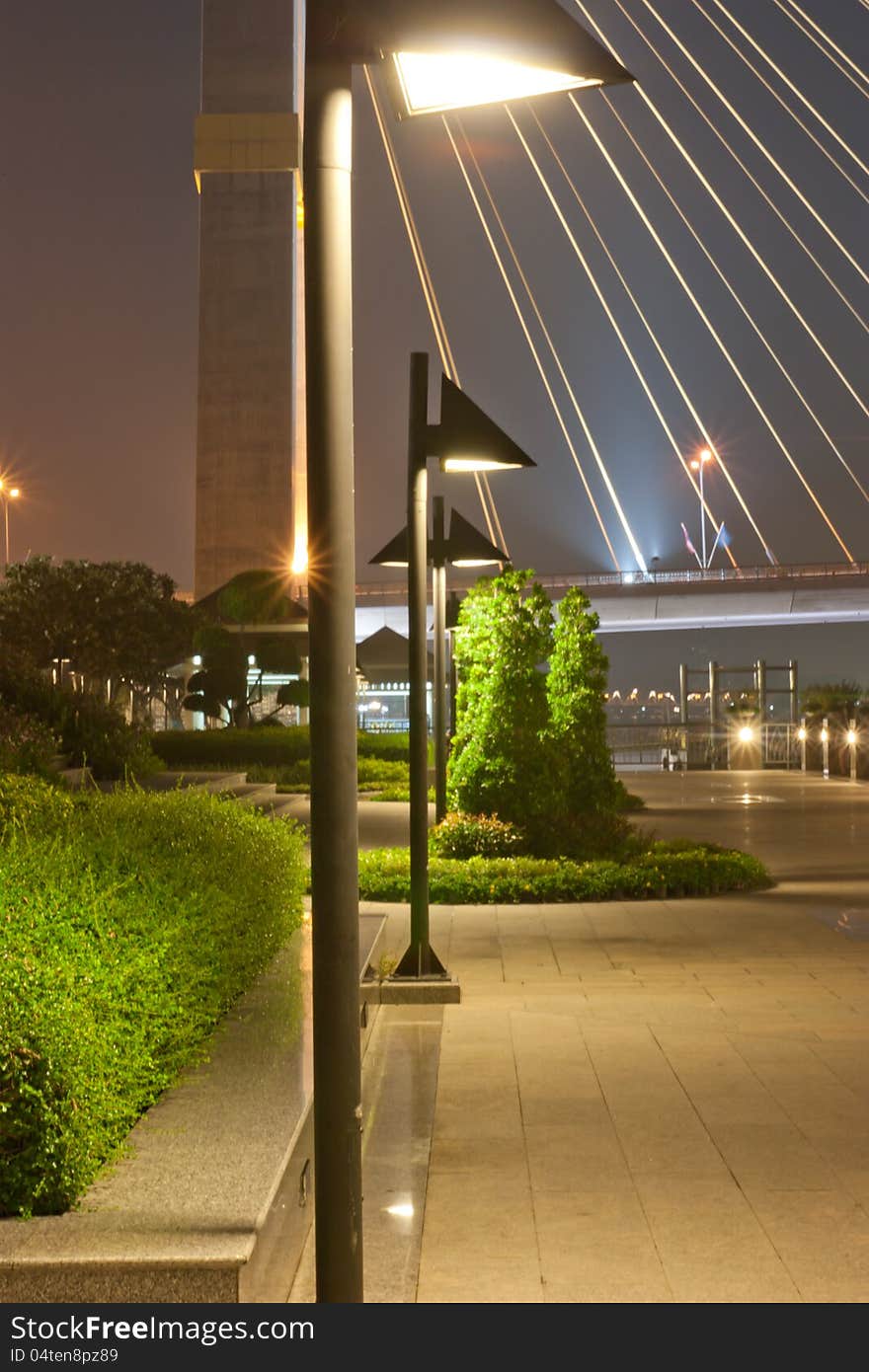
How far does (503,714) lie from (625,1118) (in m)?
10.5

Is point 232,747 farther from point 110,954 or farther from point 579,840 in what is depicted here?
point 110,954

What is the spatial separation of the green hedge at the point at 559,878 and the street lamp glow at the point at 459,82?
11297 mm

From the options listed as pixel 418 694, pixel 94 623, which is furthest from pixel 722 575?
pixel 418 694

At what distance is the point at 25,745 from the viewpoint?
16.6 meters

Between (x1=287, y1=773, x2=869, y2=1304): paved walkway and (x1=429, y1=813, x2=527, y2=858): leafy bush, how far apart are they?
144 inches

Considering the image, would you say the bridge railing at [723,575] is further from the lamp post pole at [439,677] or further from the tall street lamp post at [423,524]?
the tall street lamp post at [423,524]

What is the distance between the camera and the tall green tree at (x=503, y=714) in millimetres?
17266

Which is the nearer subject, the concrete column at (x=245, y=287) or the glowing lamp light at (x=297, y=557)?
the glowing lamp light at (x=297, y=557)

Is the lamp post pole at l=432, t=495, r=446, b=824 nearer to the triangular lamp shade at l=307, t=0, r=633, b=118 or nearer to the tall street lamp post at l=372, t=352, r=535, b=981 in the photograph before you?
the tall street lamp post at l=372, t=352, r=535, b=981

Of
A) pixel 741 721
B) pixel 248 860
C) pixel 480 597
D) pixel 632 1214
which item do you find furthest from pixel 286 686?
pixel 632 1214

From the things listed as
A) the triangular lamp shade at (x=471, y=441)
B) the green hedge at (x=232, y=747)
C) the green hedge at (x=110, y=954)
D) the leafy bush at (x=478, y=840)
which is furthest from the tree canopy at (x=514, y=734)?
the green hedge at (x=232, y=747)

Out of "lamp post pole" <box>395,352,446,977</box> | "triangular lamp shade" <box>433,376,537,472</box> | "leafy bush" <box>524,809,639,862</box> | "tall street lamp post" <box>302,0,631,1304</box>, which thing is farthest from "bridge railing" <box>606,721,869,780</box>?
"tall street lamp post" <box>302,0,631,1304</box>
